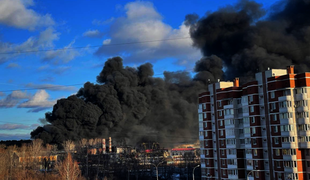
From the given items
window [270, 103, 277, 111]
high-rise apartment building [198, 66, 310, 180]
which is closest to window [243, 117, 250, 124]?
high-rise apartment building [198, 66, 310, 180]

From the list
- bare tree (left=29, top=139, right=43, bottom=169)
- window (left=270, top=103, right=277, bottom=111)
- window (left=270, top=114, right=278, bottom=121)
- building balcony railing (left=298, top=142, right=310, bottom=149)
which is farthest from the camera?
bare tree (left=29, top=139, right=43, bottom=169)

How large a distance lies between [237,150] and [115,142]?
213 ft

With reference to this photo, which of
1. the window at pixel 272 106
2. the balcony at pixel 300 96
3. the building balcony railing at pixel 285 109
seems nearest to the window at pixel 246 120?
the window at pixel 272 106

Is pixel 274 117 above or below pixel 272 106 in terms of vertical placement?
below

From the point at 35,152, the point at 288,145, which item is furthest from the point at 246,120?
the point at 35,152

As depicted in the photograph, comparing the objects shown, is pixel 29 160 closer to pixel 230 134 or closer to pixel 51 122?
pixel 51 122

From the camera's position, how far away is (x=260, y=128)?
136 ft

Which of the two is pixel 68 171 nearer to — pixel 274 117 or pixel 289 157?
pixel 274 117

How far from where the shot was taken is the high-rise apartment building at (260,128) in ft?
124

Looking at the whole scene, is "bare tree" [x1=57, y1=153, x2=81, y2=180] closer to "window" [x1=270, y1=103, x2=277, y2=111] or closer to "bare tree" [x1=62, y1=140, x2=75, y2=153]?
"bare tree" [x1=62, y1=140, x2=75, y2=153]

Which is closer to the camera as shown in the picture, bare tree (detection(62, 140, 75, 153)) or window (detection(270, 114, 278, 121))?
window (detection(270, 114, 278, 121))

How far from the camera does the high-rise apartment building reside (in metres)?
37.8

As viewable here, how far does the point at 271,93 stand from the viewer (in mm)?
40469

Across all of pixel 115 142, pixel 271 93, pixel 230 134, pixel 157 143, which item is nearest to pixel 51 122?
pixel 115 142
